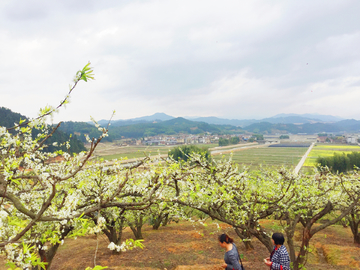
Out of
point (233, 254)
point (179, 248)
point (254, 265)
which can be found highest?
point (233, 254)

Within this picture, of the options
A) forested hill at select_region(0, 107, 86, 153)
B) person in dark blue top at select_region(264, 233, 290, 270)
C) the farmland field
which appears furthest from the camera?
the farmland field

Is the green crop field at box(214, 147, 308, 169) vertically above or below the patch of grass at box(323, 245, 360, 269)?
below

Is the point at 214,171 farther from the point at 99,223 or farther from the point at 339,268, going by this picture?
the point at 339,268

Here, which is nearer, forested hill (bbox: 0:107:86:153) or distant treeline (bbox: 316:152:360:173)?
distant treeline (bbox: 316:152:360:173)

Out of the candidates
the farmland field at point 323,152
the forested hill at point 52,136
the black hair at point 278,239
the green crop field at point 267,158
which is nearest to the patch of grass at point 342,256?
the black hair at point 278,239

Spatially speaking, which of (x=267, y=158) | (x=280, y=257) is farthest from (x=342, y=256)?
(x=267, y=158)

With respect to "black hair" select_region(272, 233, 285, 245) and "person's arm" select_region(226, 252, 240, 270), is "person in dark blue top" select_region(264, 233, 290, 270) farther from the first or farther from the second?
"person's arm" select_region(226, 252, 240, 270)

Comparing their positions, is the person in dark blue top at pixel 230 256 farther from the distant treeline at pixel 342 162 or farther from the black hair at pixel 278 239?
the distant treeline at pixel 342 162

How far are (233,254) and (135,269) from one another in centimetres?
766

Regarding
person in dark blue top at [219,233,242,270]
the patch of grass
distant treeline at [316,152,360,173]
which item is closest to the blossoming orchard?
person in dark blue top at [219,233,242,270]

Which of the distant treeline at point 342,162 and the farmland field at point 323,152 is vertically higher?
the distant treeline at point 342,162

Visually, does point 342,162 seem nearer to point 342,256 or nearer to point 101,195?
point 342,256

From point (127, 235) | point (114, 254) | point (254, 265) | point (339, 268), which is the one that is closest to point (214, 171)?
point (254, 265)

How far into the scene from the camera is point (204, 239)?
17312mm
